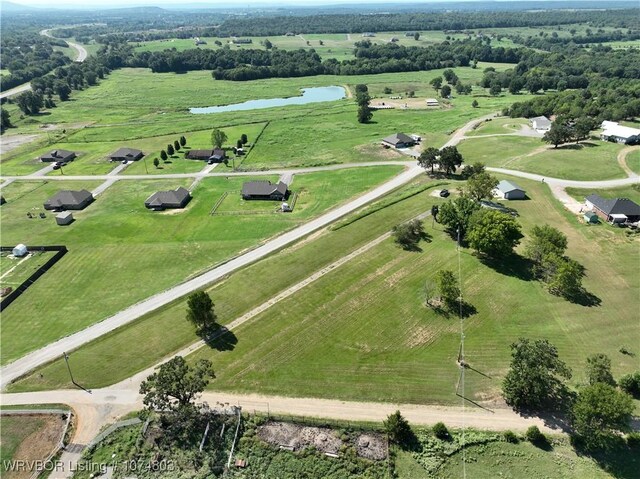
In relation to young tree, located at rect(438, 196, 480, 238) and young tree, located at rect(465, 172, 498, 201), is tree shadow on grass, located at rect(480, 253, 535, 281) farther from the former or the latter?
young tree, located at rect(465, 172, 498, 201)

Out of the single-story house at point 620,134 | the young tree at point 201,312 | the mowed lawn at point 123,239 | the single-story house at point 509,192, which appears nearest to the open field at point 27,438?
the mowed lawn at point 123,239

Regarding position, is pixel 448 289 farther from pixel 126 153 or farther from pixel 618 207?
pixel 126 153

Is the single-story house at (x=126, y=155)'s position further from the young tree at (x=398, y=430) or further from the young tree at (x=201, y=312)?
the young tree at (x=398, y=430)

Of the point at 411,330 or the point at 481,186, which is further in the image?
the point at 481,186

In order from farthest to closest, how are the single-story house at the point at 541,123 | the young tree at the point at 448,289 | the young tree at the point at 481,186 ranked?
the single-story house at the point at 541,123, the young tree at the point at 481,186, the young tree at the point at 448,289

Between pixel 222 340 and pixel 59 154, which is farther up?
pixel 222 340

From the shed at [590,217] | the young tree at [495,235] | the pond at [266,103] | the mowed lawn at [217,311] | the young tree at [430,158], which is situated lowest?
the pond at [266,103]

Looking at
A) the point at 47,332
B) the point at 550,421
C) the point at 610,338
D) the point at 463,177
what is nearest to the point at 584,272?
the point at 610,338

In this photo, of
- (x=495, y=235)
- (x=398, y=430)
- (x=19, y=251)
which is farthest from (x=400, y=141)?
(x=19, y=251)

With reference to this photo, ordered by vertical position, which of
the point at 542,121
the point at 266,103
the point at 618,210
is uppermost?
the point at 618,210
